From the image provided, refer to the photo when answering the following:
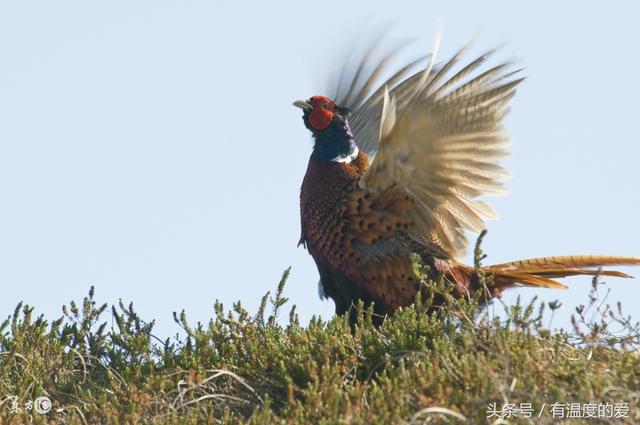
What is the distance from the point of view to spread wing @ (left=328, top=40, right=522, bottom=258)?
15.6 feet

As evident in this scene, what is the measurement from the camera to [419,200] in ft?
16.5

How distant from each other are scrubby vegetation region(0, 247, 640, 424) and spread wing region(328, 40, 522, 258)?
36 centimetres

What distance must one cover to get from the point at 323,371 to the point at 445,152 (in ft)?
4.69

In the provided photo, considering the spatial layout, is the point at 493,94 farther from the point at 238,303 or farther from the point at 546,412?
the point at 546,412

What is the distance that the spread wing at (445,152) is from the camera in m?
4.75
